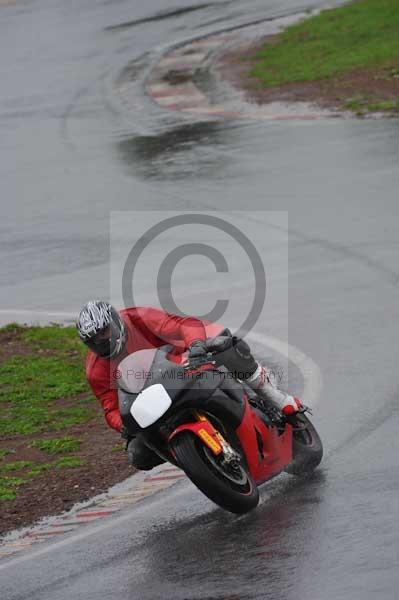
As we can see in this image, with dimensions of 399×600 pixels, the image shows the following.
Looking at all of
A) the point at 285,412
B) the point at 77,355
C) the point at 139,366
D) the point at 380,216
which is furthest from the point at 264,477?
the point at 380,216

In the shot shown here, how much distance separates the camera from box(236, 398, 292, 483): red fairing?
27.3ft

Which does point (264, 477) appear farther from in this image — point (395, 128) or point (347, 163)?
point (395, 128)

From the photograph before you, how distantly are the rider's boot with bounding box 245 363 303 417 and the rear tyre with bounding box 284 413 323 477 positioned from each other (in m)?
0.12

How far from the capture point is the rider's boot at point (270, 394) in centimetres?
889

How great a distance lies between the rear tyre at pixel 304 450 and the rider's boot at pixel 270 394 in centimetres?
12

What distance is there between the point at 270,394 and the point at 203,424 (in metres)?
1.16

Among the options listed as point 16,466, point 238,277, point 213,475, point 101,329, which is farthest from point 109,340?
point 238,277

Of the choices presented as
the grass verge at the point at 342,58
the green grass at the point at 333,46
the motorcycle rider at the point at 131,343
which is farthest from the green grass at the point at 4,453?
the green grass at the point at 333,46

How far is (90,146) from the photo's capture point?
2358cm

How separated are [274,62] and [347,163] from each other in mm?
9093

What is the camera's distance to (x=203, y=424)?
7898 millimetres
